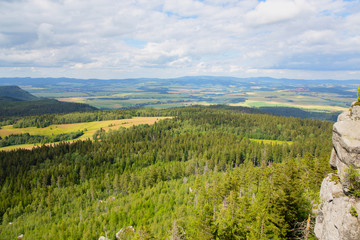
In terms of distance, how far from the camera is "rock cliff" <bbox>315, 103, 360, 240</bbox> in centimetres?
2095

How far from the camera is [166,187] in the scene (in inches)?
3868

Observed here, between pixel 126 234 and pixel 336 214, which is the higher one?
pixel 336 214

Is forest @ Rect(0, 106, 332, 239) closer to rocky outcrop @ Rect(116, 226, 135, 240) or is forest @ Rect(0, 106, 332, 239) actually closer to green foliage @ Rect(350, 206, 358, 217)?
rocky outcrop @ Rect(116, 226, 135, 240)

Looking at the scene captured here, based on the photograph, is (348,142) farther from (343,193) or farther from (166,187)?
(166,187)

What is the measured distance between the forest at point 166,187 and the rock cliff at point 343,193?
5.98 meters

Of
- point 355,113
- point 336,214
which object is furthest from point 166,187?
point 355,113

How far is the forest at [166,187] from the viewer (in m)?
35.7

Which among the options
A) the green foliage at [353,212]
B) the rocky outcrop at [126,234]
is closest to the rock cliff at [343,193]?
the green foliage at [353,212]

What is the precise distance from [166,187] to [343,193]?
271 ft

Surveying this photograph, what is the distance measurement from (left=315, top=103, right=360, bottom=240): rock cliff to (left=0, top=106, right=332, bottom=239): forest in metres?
5.98

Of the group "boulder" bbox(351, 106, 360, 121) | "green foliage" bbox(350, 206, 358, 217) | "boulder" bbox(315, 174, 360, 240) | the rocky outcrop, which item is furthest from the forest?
"boulder" bbox(351, 106, 360, 121)

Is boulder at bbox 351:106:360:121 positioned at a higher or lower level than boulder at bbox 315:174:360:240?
higher

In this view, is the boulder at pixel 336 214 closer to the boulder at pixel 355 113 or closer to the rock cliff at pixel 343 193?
the rock cliff at pixel 343 193

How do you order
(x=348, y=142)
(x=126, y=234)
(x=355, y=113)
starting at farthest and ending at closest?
1. (x=126, y=234)
2. (x=355, y=113)
3. (x=348, y=142)
